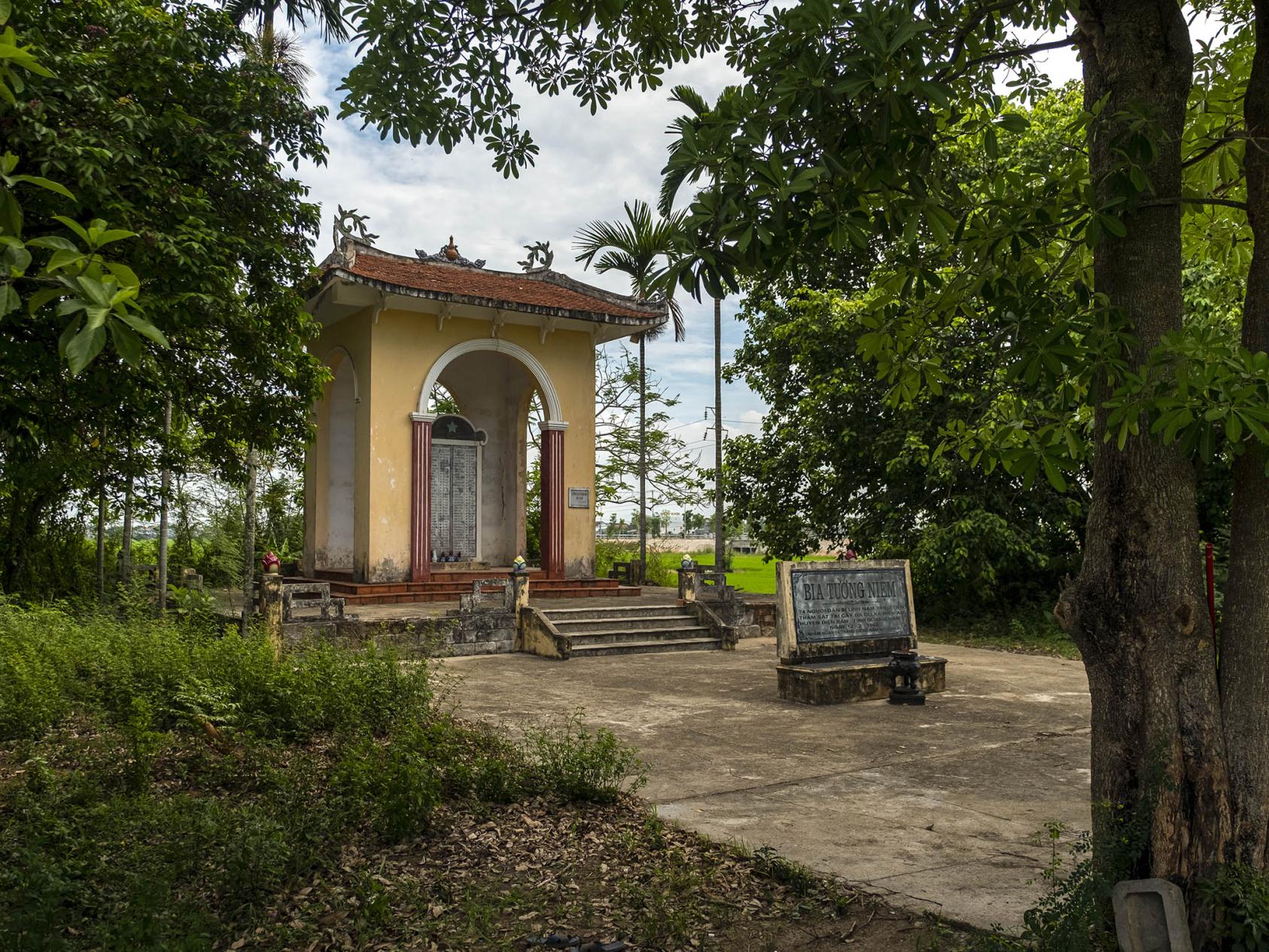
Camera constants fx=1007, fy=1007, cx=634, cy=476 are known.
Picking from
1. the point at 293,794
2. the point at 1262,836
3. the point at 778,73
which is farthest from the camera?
the point at 293,794

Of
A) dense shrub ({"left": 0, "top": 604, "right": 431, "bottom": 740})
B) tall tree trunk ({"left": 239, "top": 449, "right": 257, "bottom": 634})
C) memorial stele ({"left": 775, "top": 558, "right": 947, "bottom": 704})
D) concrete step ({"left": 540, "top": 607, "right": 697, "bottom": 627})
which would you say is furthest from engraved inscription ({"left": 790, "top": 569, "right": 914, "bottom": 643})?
tall tree trunk ({"left": 239, "top": 449, "right": 257, "bottom": 634})

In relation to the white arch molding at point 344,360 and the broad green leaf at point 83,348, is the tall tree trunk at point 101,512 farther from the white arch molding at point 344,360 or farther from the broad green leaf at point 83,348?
the broad green leaf at point 83,348

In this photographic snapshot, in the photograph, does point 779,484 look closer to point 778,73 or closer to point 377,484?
point 377,484

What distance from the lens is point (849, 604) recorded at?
1042cm

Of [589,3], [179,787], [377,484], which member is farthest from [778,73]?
[377,484]

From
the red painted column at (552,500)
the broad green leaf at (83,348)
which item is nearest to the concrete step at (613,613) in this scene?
the red painted column at (552,500)

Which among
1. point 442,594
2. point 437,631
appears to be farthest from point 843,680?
point 442,594

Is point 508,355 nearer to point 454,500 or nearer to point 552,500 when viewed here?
point 552,500

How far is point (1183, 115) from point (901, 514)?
12920 millimetres

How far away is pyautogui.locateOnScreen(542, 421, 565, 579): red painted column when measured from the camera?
17.7 meters

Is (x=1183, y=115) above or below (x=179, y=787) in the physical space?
above

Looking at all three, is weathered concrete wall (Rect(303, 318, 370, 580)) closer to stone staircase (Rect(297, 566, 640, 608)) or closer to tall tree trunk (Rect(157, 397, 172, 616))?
stone staircase (Rect(297, 566, 640, 608))

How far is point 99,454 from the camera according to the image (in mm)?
11836

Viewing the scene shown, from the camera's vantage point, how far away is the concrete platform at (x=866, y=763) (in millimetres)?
4773
